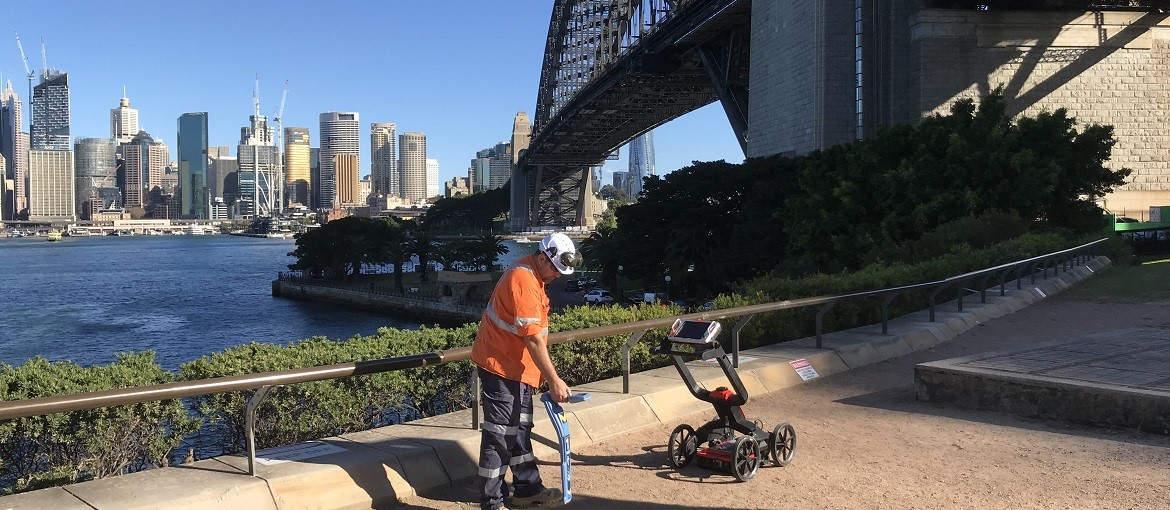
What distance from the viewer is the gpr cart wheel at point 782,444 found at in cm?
638

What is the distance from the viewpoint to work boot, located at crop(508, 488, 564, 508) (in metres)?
5.57

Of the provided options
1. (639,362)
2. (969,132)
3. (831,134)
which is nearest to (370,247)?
(831,134)

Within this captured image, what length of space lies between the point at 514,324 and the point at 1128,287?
15.7m

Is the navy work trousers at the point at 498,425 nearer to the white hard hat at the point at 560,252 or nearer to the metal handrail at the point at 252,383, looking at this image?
the white hard hat at the point at 560,252

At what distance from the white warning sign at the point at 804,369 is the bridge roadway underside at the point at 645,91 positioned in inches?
1573

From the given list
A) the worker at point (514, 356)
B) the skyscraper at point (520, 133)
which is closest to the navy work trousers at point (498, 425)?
the worker at point (514, 356)

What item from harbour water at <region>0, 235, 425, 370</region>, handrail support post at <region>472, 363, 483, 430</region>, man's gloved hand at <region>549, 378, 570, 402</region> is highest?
man's gloved hand at <region>549, 378, 570, 402</region>

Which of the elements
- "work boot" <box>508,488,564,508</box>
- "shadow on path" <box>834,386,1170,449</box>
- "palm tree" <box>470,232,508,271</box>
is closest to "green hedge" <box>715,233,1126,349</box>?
"shadow on path" <box>834,386,1170,449</box>

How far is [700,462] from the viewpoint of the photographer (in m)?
6.35

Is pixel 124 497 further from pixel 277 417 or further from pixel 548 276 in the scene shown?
pixel 277 417

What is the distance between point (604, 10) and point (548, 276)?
310 feet

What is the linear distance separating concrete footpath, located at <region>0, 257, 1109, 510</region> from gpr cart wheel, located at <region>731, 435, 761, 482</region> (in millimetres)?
1426

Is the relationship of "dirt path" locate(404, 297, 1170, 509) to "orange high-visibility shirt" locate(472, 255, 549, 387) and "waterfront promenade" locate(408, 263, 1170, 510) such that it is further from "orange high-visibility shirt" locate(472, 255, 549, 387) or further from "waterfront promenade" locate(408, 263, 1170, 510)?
"orange high-visibility shirt" locate(472, 255, 549, 387)

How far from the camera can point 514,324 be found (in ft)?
16.9
